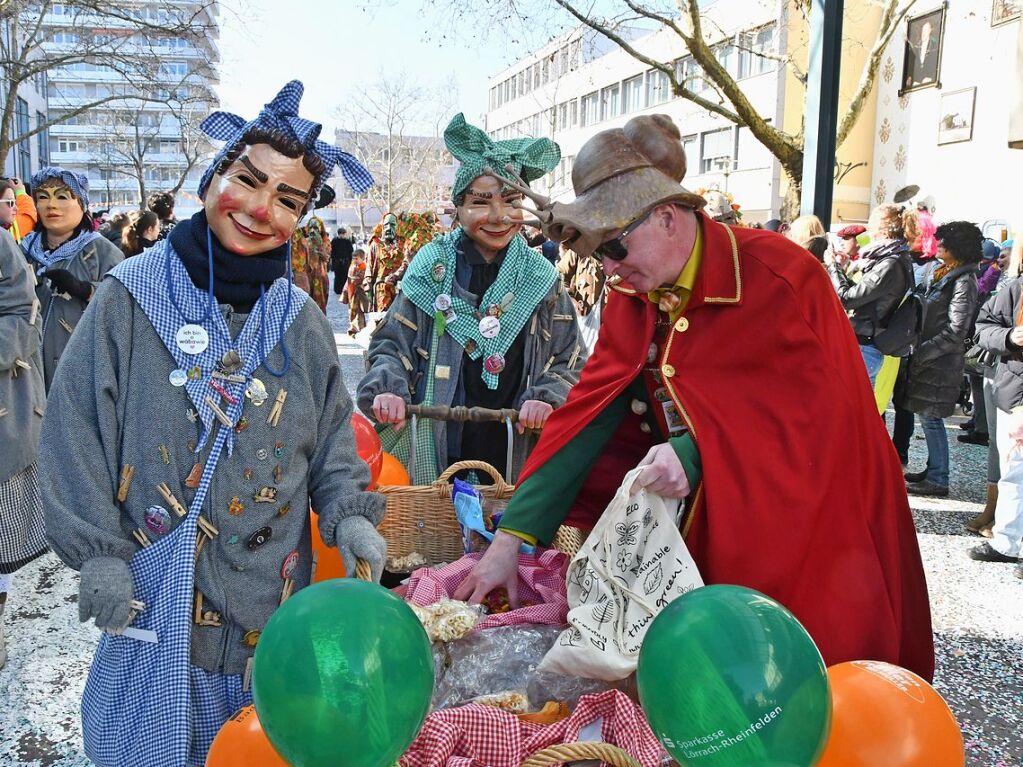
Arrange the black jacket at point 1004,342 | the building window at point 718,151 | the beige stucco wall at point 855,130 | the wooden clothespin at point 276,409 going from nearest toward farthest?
1. the wooden clothespin at point 276,409
2. the black jacket at point 1004,342
3. the beige stucco wall at point 855,130
4. the building window at point 718,151

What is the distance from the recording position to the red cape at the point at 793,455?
1963mm

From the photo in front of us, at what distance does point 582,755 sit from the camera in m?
1.47

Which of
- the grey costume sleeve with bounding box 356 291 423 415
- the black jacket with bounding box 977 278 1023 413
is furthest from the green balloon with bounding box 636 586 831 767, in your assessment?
the black jacket with bounding box 977 278 1023 413

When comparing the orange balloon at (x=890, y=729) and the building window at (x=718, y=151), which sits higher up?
the building window at (x=718, y=151)

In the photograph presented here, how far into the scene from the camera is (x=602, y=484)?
8.16ft

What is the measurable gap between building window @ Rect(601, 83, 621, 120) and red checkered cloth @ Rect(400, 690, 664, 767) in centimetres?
3991

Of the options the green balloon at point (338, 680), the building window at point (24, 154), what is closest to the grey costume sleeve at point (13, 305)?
the green balloon at point (338, 680)

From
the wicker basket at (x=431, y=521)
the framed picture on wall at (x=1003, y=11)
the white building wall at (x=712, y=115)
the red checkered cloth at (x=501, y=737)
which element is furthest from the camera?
the white building wall at (x=712, y=115)

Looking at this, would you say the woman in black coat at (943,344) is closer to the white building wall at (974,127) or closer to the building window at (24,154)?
the white building wall at (974,127)

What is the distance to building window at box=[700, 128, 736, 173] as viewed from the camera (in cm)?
3059

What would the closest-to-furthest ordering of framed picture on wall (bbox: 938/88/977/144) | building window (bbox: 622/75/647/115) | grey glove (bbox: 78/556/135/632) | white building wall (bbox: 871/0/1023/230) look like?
grey glove (bbox: 78/556/135/632)
white building wall (bbox: 871/0/1023/230)
framed picture on wall (bbox: 938/88/977/144)
building window (bbox: 622/75/647/115)

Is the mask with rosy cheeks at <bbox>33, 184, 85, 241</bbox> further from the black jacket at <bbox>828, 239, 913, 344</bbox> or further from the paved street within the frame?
the black jacket at <bbox>828, 239, 913, 344</bbox>

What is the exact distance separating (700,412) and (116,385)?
1318 millimetres

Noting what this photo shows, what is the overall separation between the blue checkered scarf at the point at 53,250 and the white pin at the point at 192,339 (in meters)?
3.53
